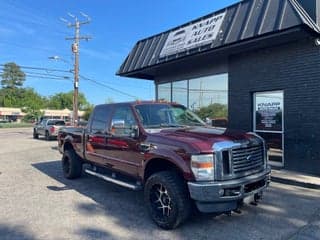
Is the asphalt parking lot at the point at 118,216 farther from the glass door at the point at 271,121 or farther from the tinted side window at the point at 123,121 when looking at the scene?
the glass door at the point at 271,121

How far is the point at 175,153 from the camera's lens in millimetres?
5062

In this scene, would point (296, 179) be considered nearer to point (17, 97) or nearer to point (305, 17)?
point (305, 17)

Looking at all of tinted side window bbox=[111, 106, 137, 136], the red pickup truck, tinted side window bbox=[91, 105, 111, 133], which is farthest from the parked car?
the red pickup truck

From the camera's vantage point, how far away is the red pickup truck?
4777 mm

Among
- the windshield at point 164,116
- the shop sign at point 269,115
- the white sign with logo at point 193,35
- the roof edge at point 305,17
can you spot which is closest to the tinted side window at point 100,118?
the windshield at point 164,116

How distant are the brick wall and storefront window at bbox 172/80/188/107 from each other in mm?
3171

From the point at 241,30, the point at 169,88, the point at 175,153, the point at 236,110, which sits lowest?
the point at 175,153

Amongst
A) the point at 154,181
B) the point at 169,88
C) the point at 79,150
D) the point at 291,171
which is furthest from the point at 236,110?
the point at 154,181

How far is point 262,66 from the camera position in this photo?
10078 mm

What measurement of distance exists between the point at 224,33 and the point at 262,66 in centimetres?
154

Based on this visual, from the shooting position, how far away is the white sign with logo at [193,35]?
10.4 meters

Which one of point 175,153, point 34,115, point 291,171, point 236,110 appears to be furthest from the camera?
point 34,115

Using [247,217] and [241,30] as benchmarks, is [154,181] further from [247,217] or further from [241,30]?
[241,30]

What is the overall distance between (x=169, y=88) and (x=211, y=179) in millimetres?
9730
